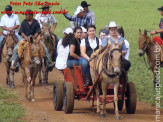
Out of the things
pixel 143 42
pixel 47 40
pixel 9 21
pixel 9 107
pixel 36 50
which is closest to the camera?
pixel 9 107

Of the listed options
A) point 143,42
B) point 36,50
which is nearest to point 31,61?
point 36,50

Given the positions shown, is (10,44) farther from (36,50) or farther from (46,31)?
(36,50)

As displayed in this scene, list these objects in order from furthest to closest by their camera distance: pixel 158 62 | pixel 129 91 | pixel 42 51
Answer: pixel 158 62 → pixel 42 51 → pixel 129 91

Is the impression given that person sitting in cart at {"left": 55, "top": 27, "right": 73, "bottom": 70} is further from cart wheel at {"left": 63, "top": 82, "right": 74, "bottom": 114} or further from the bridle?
the bridle

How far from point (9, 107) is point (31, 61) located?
2.36 metres

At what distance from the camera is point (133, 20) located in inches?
1714

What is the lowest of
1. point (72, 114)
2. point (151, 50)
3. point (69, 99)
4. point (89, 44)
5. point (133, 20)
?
point (72, 114)

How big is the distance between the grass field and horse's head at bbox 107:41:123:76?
3416 millimetres

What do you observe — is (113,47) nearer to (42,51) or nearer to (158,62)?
(42,51)

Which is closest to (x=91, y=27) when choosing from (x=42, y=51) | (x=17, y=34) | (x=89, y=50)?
(x=89, y=50)

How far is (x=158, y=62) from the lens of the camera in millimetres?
18828

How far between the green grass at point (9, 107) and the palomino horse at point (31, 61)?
510 mm

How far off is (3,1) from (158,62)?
41409 mm

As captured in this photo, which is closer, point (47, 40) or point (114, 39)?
point (114, 39)
